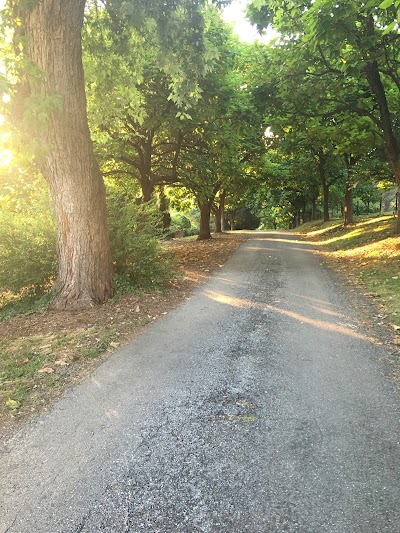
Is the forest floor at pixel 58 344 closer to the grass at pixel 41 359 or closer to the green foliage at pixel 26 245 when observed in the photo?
the grass at pixel 41 359

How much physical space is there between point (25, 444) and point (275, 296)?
5521 mm

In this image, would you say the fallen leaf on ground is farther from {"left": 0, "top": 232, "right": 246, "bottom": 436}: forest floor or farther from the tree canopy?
the tree canopy

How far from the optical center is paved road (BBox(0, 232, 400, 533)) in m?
2.32

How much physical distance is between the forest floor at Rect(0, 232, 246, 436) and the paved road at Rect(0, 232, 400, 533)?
270 mm

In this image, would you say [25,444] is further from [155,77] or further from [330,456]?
[155,77]

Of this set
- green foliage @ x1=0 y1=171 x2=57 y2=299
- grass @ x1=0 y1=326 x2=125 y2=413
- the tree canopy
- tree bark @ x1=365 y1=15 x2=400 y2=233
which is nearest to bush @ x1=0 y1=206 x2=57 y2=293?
green foliage @ x1=0 y1=171 x2=57 y2=299

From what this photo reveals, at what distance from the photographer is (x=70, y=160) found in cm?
648

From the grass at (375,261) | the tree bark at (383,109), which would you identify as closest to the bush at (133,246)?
the grass at (375,261)

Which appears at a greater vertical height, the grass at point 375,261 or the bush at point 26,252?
the bush at point 26,252

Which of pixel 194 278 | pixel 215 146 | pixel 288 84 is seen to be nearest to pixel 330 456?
pixel 194 278

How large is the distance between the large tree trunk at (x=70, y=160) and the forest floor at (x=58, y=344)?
587mm

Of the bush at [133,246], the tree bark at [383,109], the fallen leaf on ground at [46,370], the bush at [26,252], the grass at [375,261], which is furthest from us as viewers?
the tree bark at [383,109]

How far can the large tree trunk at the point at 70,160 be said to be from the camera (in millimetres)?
6160

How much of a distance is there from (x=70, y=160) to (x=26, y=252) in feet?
6.38
